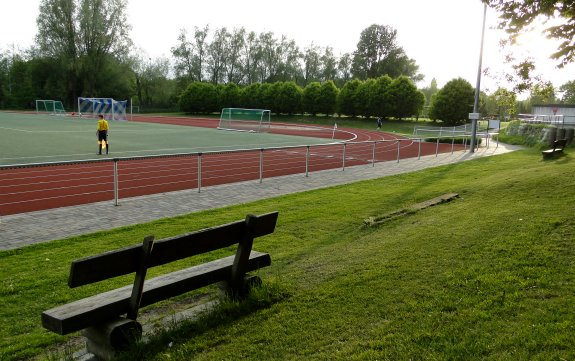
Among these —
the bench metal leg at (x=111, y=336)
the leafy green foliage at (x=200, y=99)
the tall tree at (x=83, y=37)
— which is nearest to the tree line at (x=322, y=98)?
the leafy green foliage at (x=200, y=99)

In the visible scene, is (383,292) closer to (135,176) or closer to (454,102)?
(135,176)

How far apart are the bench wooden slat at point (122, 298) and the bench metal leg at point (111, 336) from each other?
87 millimetres

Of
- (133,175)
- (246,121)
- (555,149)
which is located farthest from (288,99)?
(133,175)

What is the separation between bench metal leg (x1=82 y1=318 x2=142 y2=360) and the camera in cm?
361

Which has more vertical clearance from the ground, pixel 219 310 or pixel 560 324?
pixel 560 324

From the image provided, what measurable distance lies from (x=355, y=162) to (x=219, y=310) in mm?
16954

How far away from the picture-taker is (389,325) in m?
3.80

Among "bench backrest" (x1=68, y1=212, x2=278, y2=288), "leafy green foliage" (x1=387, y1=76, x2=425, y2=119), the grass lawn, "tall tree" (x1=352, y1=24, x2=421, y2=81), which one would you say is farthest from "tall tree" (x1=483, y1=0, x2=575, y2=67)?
"tall tree" (x1=352, y1=24, x2=421, y2=81)

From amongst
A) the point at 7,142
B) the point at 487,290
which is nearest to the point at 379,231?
the point at 487,290

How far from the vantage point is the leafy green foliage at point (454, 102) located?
175 ft

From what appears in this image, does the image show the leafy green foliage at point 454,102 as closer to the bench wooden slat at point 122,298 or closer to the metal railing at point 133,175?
the metal railing at point 133,175

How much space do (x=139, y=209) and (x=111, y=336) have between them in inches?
278

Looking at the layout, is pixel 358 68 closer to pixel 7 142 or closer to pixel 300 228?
pixel 7 142

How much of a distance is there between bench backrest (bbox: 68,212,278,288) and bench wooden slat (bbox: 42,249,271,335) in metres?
0.30
